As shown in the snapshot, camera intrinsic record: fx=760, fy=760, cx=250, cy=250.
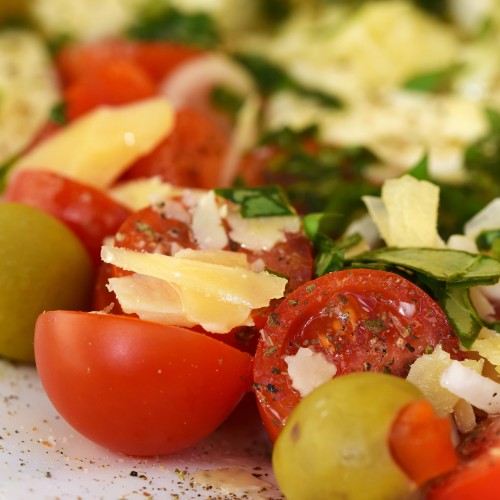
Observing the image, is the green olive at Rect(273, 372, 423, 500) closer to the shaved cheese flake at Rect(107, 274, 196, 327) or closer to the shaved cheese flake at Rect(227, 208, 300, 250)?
the shaved cheese flake at Rect(107, 274, 196, 327)

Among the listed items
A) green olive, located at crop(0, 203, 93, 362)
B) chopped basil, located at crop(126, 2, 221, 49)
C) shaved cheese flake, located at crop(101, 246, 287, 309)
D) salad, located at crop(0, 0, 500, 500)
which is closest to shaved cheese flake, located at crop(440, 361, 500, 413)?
salad, located at crop(0, 0, 500, 500)

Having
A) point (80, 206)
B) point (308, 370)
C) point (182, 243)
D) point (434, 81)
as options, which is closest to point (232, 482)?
point (308, 370)

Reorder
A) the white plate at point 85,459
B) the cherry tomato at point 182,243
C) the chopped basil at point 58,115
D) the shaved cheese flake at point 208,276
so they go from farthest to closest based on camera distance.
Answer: the chopped basil at point 58,115 → the cherry tomato at point 182,243 → the shaved cheese flake at point 208,276 → the white plate at point 85,459

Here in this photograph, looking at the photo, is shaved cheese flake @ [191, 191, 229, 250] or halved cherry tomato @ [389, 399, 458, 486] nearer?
halved cherry tomato @ [389, 399, 458, 486]

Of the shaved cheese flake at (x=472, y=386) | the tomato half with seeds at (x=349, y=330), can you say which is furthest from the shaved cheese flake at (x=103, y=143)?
the shaved cheese flake at (x=472, y=386)

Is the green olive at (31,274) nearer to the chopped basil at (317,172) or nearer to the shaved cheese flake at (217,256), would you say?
the shaved cheese flake at (217,256)

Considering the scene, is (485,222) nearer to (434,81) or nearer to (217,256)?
(217,256)

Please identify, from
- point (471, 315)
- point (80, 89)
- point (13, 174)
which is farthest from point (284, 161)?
point (471, 315)

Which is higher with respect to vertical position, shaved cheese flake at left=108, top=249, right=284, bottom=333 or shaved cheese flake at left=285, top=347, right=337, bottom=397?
shaved cheese flake at left=108, top=249, right=284, bottom=333
